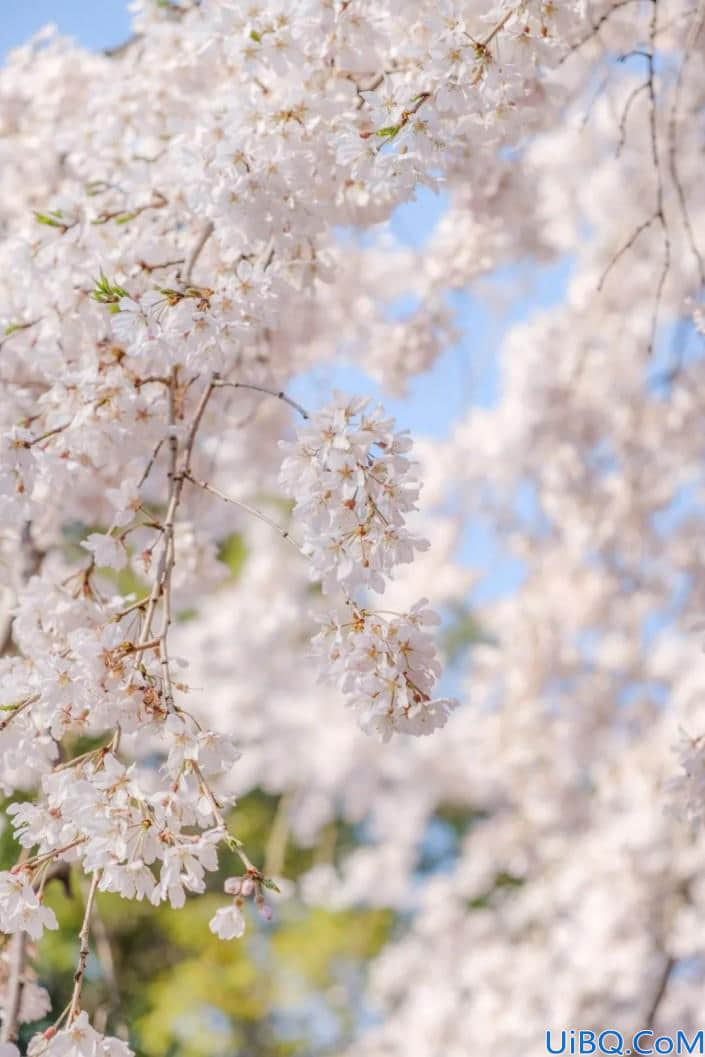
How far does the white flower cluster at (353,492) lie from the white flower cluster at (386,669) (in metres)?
0.06

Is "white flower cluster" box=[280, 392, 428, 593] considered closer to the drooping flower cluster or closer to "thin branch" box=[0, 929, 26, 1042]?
the drooping flower cluster

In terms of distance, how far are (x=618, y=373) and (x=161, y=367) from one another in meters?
2.67

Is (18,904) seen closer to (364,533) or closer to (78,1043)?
(78,1043)

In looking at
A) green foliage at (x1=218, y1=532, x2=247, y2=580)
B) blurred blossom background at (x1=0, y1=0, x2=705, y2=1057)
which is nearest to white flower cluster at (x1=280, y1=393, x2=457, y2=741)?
blurred blossom background at (x1=0, y1=0, x2=705, y2=1057)

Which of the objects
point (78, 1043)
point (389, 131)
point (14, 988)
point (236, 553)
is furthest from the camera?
point (236, 553)

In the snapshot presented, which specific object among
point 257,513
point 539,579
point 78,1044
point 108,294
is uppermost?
point 539,579

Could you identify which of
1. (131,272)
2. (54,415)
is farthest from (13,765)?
(131,272)

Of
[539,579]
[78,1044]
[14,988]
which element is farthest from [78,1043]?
[539,579]

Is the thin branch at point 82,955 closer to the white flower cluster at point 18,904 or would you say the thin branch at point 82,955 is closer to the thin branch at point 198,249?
the white flower cluster at point 18,904

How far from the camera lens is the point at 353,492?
1.15m

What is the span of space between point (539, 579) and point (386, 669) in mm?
2900

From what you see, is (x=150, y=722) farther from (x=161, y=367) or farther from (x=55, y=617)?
(x=161, y=367)

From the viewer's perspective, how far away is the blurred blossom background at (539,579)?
258cm

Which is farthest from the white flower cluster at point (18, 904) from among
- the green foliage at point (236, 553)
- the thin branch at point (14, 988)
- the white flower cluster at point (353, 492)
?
the green foliage at point (236, 553)
